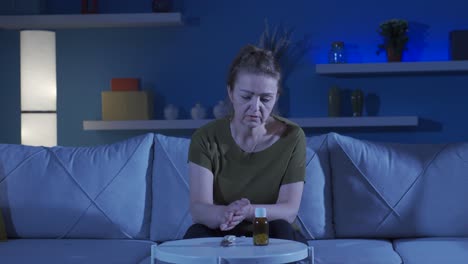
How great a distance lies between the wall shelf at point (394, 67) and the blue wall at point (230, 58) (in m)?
0.19

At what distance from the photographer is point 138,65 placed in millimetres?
5340

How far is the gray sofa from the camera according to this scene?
115 inches

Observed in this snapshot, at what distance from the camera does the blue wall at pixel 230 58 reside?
5.16 meters

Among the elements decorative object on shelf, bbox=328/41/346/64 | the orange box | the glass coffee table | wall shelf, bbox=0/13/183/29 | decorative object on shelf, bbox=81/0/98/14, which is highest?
decorative object on shelf, bbox=81/0/98/14

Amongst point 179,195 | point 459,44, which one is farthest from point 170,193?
point 459,44

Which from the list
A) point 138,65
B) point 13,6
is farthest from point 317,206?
point 13,6

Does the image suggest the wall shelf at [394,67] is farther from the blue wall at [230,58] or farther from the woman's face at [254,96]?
the woman's face at [254,96]

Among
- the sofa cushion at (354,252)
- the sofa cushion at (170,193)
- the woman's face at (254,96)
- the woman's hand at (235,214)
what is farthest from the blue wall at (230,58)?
the woman's hand at (235,214)

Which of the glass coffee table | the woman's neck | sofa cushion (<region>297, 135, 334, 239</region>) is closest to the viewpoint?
the glass coffee table

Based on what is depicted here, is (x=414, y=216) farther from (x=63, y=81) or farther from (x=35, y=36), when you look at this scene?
(x=63, y=81)

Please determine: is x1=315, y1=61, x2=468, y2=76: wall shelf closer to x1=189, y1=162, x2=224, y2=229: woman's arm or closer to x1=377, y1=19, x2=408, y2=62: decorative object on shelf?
x1=377, y1=19, x2=408, y2=62: decorative object on shelf

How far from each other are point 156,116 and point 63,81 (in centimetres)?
73

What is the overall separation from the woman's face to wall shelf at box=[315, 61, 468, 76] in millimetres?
2637

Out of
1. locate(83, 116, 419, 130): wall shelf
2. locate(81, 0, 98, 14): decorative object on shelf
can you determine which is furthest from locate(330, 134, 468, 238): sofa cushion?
locate(81, 0, 98, 14): decorative object on shelf
